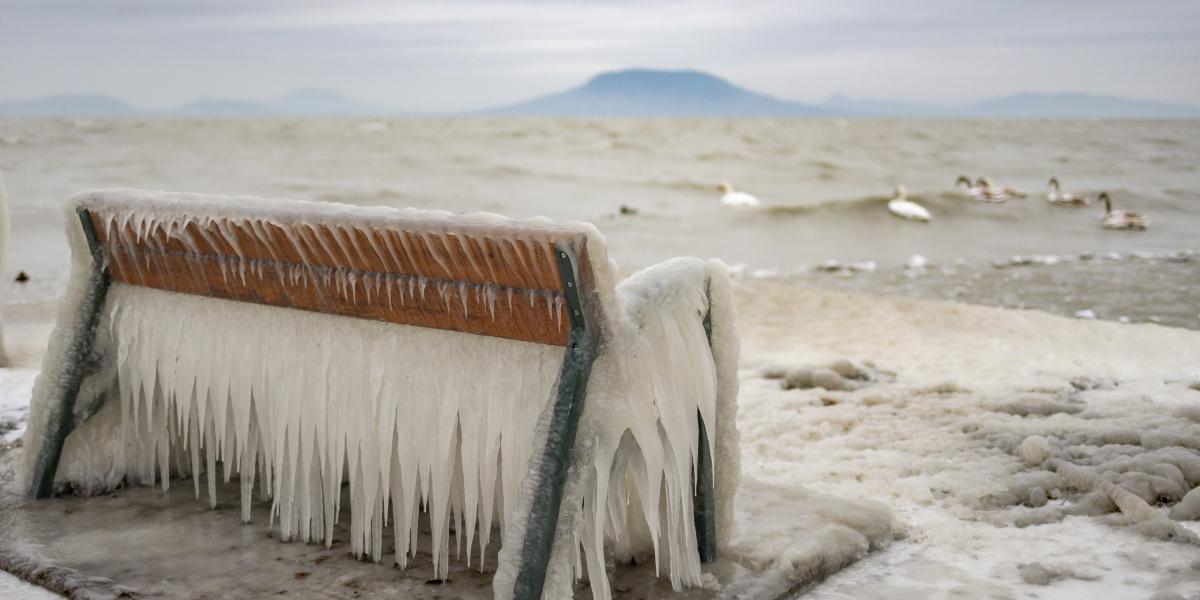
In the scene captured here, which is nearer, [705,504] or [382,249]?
[382,249]

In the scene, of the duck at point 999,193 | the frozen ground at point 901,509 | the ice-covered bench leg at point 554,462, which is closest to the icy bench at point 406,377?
the ice-covered bench leg at point 554,462

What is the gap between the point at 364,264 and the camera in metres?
2.61

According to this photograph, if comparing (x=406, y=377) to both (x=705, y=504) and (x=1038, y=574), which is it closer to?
(x=705, y=504)

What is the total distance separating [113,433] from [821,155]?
98.7ft

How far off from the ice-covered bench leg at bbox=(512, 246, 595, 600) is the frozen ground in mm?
460

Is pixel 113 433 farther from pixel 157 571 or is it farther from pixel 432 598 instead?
pixel 432 598

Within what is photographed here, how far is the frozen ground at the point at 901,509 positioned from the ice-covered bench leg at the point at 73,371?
151 millimetres

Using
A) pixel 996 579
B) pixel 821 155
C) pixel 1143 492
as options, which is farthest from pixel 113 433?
pixel 821 155

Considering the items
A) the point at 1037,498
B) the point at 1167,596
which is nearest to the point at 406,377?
the point at 1167,596

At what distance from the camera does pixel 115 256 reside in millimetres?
3273

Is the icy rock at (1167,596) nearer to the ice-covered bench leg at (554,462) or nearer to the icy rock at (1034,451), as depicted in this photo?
the icy rock at (1034,451)

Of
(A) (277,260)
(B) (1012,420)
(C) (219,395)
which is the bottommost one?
(B) (1012,420)

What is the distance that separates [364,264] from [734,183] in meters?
22.2

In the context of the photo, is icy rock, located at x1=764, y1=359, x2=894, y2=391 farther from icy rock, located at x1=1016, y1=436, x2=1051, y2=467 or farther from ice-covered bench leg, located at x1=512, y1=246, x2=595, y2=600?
ice-covered bench leg, located at x1=512, y1=246, x2=595, y2=600
